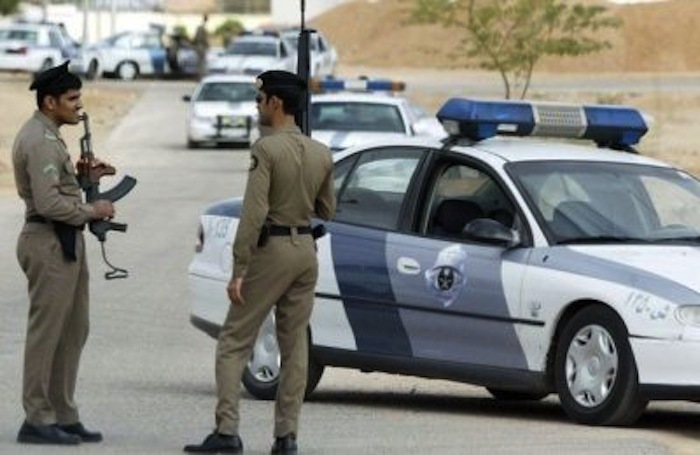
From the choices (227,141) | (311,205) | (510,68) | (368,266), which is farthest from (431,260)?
(510,68)

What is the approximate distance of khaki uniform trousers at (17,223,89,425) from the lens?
9961 mm

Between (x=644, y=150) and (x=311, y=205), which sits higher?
(x=311, y=205)

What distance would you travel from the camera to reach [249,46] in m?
56.6

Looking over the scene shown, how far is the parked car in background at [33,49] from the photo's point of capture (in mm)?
63594

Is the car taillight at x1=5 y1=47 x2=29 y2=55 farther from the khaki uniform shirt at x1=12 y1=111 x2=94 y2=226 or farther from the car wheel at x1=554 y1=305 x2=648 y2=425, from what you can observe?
the khaki uniform shirt at x1=12 y1=111 x2=94 y2=226

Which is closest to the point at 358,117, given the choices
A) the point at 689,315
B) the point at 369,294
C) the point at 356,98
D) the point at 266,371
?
the point at 356,98

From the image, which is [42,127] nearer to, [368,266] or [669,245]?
[368,266]

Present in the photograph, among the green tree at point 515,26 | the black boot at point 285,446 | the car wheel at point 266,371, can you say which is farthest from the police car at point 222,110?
the black boot at point 285,446

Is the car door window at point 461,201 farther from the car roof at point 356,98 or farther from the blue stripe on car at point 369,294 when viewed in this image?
the car roof at point 356,98

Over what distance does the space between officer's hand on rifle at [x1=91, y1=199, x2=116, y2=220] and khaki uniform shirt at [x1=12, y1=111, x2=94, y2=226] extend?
3cm

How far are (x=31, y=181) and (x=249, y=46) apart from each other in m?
46.9

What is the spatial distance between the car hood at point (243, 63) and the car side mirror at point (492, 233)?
139 ft

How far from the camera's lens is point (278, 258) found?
9523 mm

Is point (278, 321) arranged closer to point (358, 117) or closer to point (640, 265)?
point (640, 265)
